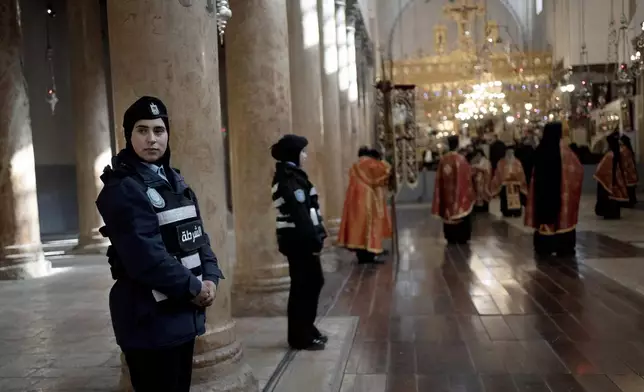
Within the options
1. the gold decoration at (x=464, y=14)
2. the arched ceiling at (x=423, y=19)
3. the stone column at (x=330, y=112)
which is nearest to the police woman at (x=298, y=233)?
the stone column at (x=330, y=112)

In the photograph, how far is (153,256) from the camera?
8.52 ft

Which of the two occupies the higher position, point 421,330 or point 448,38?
point 448,38

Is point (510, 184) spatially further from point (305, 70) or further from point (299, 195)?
point (299, 195)

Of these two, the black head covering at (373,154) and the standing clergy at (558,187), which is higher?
the black head covering at (373,154)

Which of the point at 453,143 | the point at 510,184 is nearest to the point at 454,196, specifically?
the point at 453,143

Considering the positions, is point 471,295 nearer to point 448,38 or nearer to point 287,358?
point 287,358

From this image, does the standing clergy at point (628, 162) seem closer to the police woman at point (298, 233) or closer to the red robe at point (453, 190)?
the red robe at point (453, 190)

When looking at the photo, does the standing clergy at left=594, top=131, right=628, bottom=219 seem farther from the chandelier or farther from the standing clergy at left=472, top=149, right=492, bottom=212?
the chandelier

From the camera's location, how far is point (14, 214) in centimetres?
1080

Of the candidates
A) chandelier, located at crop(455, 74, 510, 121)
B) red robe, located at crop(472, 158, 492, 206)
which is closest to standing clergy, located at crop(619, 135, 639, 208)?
red robe, located at crop(472, 158, 492, 206)

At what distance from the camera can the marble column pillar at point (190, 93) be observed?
4.09 m

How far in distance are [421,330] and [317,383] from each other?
1949mm

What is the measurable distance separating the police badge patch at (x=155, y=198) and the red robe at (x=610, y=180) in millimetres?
15580

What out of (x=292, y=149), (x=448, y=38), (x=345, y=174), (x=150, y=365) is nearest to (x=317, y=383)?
(x=292, y=149)
